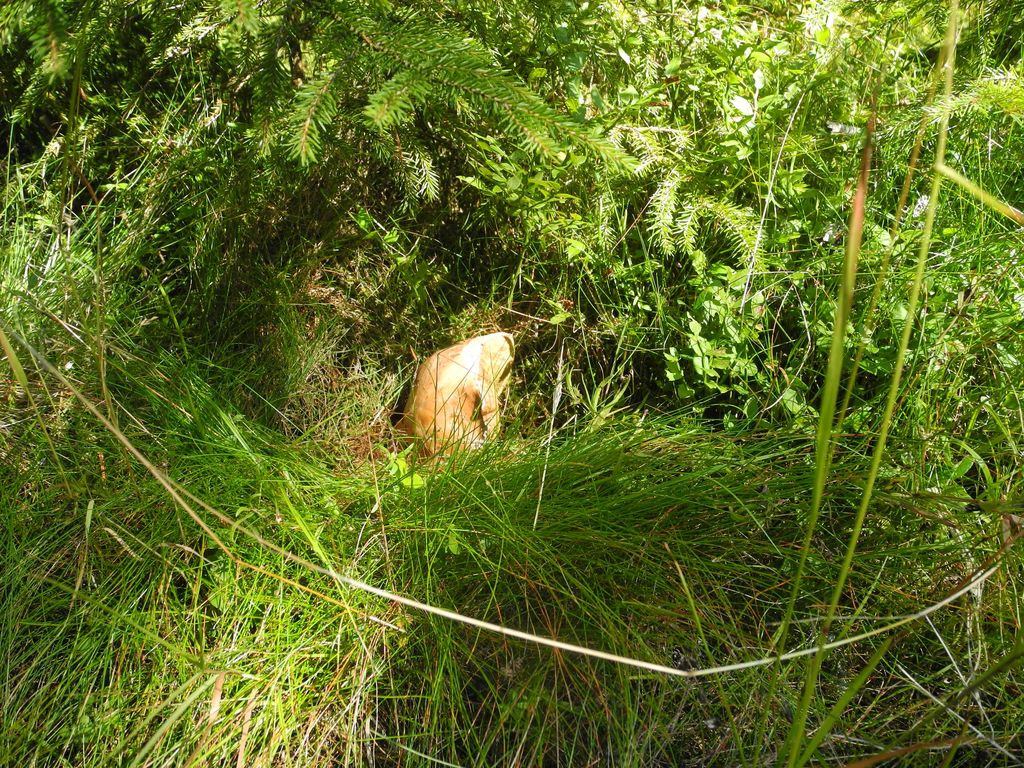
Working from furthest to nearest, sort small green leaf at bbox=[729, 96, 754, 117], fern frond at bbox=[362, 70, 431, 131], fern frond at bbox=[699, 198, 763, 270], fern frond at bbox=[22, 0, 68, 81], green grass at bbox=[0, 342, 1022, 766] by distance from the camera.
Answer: small green leaf at bbox=[729, 96, 754, 117], fern frond at bbox=[699, 198, 763, 270], green grass at bbox=[0, 342, 1022, 766], fern frond at bbox=[362, 70, 431, 131], fern frond at bbox=[22, 0, 68, 81]

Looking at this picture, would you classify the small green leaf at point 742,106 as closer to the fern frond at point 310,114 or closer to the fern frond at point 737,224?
the fern frond at point 737,224

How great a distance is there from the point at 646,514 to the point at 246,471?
2.69ft

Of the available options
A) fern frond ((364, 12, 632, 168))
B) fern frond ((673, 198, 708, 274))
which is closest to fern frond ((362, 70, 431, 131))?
fern frond ((364, 12, 632, 168))

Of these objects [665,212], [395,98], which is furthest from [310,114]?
[665,212]

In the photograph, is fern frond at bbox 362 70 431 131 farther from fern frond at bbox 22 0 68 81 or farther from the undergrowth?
fern frond at bbox 22 0 68 81

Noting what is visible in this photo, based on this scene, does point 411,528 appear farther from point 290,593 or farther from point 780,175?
point 780,175

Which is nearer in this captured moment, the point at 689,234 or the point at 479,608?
the point at 479,608

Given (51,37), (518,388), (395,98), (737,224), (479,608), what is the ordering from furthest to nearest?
Result: (518,388), (737,224), (479,608), (395,98), (51,37)

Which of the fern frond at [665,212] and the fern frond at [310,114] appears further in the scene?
the fern frond at [665,212]

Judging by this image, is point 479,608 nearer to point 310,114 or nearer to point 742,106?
point 310,114

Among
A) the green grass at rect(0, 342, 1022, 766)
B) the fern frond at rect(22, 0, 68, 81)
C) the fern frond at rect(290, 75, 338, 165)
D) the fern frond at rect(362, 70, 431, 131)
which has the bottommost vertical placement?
the green grass at rect(0, 342, 1022, 766)

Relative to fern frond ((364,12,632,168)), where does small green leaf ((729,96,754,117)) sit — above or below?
below

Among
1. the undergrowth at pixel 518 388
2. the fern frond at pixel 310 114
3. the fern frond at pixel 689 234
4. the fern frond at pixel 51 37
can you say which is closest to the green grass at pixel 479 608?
the undergrowth at pixel 518 388

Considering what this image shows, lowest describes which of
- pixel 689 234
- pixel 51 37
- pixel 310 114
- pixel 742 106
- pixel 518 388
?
pixel 518 388
